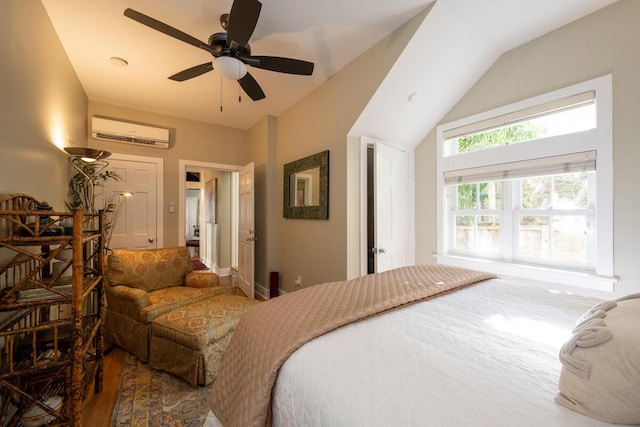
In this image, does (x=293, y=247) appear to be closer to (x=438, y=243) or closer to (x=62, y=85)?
(x=438, y=243)

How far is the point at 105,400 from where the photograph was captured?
1787 mm

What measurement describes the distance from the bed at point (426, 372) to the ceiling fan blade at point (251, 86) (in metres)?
1.99

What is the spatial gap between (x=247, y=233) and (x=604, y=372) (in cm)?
383

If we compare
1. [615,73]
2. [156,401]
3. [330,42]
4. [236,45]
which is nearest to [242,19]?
[236,45]

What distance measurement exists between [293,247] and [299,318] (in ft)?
8.49

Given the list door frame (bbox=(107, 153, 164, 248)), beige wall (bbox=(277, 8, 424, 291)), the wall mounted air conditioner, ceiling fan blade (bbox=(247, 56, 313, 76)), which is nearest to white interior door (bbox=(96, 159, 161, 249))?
door frame (bbox=(107, 153, 164, 248))

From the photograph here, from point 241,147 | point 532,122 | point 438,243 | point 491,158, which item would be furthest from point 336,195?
point 241,147

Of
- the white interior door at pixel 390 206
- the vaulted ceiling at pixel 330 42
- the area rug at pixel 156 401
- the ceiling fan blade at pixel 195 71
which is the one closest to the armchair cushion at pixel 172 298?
the area rug at pixel 156 401

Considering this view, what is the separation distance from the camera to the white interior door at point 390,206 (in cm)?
291

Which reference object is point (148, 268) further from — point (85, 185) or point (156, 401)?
point (85, 185)

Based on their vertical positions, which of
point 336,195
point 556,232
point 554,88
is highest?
point 554,88

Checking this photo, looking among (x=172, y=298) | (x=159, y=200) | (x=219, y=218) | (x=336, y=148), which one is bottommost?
(x=172, y=298)

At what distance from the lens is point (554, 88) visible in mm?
2318

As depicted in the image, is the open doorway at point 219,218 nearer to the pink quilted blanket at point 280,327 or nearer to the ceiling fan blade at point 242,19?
the ceiling fan blade at point 242,19
